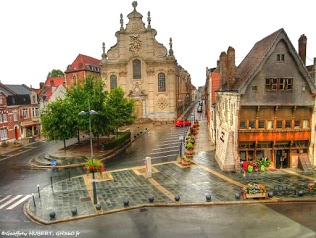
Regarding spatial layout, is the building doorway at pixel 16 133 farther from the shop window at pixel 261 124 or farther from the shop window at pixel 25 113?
the shop window at pixel 261 124

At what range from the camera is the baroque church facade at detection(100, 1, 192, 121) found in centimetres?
6638

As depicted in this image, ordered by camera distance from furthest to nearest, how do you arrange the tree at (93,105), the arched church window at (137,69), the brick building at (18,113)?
the arched church window at (137,69), the brick building at (18,113), the tree at (93,105)

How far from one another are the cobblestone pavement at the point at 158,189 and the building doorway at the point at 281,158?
3.14 feet

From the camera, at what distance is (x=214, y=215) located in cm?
1766

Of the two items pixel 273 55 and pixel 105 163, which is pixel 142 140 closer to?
pixel 105 163

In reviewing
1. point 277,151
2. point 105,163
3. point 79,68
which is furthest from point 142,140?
point 79,68

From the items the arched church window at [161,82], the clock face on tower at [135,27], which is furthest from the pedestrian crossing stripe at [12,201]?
the clock face on tower at [135,27]

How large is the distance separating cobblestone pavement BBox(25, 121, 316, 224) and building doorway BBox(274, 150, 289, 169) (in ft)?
3.14

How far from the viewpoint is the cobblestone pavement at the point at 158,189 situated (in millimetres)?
19250

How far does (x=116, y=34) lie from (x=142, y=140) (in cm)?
3240

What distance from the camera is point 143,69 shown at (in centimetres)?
6744

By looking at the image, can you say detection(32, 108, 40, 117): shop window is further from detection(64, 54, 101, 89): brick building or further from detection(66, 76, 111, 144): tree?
detection(64, 54, 101, 89): brick building

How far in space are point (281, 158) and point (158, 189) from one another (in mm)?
12731

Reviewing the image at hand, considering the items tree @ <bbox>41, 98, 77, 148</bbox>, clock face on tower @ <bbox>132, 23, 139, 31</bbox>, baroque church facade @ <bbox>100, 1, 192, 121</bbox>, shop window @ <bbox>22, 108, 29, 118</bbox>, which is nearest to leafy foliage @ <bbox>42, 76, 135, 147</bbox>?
tree @ <bbox>41, 98, 77, 148</bbox>
